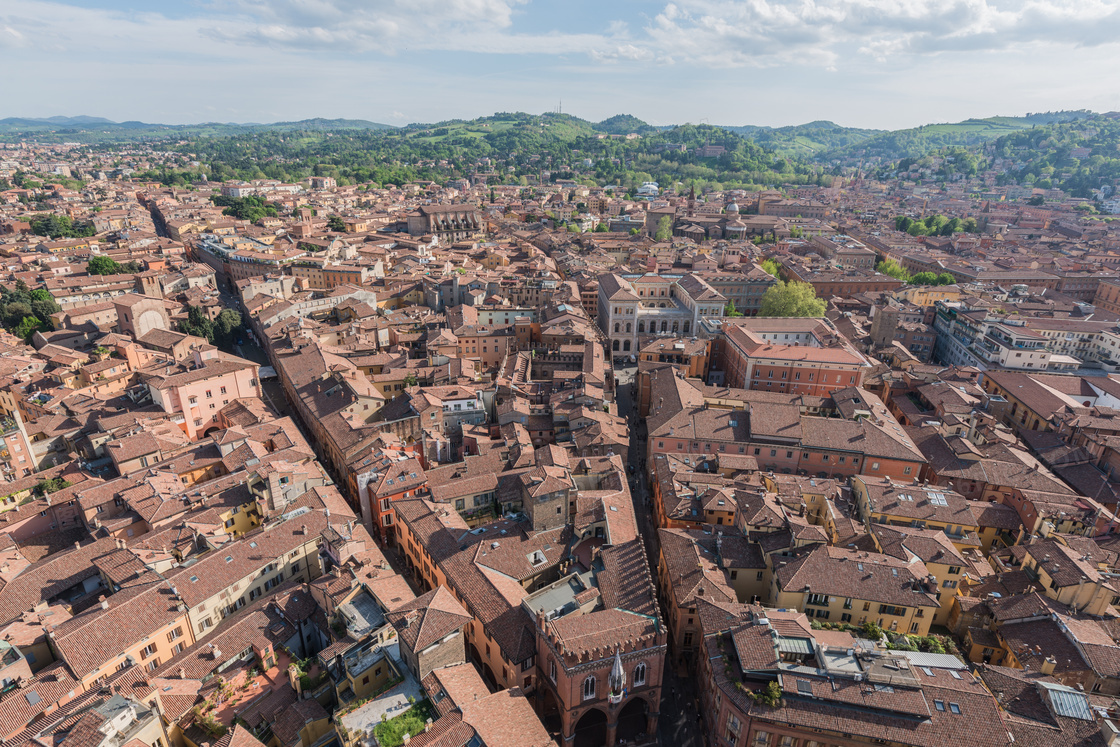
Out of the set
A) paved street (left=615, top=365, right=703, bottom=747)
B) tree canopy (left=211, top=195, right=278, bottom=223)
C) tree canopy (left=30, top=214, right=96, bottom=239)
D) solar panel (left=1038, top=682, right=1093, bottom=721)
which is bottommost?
paved street (left=615, top=365, right=703, bottom=747)

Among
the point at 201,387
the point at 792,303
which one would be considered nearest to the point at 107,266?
the point at 201,387

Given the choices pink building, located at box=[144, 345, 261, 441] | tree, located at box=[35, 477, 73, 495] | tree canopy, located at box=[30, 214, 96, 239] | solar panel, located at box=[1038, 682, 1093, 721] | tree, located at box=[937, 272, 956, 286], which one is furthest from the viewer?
tree canopy, located at box=[30, 214, 96, 239]

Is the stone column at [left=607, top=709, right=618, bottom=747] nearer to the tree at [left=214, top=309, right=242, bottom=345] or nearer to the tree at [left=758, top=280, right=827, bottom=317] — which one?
the tree at [left=758, top=280, right=827, bottom=317]

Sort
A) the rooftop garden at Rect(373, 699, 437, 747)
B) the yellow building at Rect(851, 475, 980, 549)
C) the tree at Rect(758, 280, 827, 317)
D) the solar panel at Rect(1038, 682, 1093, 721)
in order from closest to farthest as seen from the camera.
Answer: the rooftop garden at Rect(373, 699, 437, 747)
the solar panel at Rect(1038, 682, 1093, 721)
the yellow building at Rect(851, 475, 980, 549)
the tree at Rect(758, 280, 827, 317)

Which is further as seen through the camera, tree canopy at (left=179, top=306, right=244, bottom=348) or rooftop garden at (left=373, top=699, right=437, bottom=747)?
tree canopy at (left=179, top=306, right=244, bottom=348)

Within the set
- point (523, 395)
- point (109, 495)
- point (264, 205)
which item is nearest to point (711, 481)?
point (523, 395)

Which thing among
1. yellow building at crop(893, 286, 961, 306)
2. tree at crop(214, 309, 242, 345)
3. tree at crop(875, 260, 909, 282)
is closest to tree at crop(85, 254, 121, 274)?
tree at crop(214, 309, 242, 345)

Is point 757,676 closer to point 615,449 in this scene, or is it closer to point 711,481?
point 711,481

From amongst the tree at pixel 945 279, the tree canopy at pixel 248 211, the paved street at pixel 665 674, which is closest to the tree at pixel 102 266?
the tree canopy at pixel 248 211
